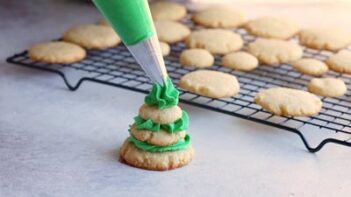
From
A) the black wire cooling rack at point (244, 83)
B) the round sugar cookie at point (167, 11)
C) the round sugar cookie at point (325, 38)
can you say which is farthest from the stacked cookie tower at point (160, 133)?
the round sugar cookie at point (167, 11)

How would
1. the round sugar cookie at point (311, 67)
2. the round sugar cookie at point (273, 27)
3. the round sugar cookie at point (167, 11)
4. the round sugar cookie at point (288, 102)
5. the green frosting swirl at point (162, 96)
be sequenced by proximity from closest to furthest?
the green frosting swirl at point (162, 96), the round sugar cookie at point (288, 102), the round sugar cookie at point (311, 67), the round sugar cookie at point (273, 27), the round sugar cookie at point (167, 11)

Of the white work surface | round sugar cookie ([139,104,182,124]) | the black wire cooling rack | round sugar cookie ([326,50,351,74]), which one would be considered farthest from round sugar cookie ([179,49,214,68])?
round sugar cookie ([139,104,182,124])

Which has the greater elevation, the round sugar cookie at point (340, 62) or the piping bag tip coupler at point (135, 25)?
the piping bag tip coupler at point (135, 25)

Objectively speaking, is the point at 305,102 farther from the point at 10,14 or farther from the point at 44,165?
the point at 10,14

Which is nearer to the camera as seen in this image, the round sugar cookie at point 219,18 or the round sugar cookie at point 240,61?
the round sugar cookie at point 240,61

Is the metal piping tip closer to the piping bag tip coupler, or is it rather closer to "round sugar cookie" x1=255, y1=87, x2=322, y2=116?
the piping bag tip coupler

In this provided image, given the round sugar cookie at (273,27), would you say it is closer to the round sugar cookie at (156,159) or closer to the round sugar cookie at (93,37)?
the round sugar cookie at (93,37)

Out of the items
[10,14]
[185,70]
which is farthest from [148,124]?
[10,14]

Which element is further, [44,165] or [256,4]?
[256,4]
